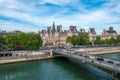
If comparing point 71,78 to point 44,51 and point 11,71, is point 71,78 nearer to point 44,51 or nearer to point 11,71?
point 11,71

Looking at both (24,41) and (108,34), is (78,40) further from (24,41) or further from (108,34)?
(108,34)

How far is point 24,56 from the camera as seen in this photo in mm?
67875

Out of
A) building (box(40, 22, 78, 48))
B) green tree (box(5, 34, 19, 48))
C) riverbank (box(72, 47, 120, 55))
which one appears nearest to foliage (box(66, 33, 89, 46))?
riverbank (box(72, 47, 120, 55))

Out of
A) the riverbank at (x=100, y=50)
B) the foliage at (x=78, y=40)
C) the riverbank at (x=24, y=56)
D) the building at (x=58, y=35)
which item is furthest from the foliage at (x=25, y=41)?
the building at (x=58, y=35)

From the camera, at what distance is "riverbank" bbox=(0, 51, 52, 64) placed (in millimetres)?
62719

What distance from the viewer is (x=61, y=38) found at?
134625 mm

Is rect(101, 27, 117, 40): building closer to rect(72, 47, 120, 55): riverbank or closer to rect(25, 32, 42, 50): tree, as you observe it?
rect(72, 47, 120, 55): riverbank

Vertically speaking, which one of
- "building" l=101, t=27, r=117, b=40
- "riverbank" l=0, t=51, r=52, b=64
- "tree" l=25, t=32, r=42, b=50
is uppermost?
"building" l=101, t=27, r=117, b=40

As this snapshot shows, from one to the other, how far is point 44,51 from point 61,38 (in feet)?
187

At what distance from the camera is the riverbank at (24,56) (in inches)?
2469

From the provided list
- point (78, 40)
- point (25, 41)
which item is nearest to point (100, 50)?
point (78, 40)

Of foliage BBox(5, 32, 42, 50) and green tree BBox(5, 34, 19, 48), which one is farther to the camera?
green tree BBox(5, 34, 19, 48)

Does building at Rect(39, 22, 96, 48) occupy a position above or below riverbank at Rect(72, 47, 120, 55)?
above

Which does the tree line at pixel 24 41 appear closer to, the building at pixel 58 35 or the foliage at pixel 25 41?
the foliage at pixel 25 41
